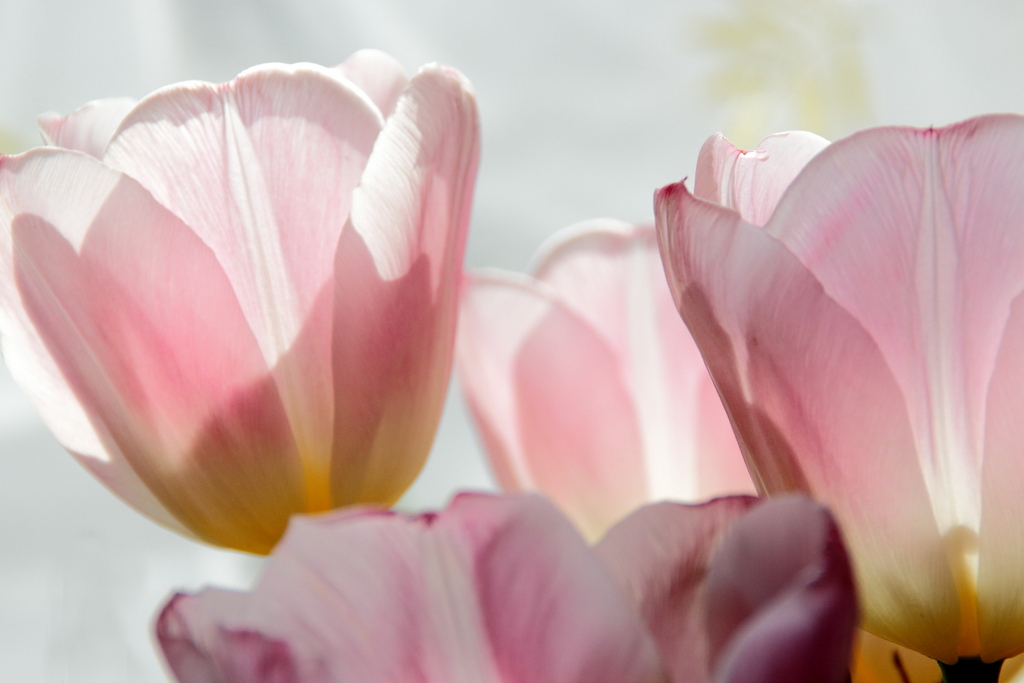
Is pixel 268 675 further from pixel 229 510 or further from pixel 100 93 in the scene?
pixel 100 93

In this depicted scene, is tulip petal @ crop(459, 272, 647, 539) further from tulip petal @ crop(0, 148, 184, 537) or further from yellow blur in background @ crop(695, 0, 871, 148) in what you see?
yellow blur in background @ crop(695, 0, 871, 148)

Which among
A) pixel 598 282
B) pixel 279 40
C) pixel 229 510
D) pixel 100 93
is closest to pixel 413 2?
pixel 279 40

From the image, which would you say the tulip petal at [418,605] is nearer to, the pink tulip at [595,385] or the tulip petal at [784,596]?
the tulip petal at [784,596]

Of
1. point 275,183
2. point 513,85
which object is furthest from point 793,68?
point 275,183

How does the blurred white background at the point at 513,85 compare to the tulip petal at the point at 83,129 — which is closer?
the tulip petal at the point at 83,129

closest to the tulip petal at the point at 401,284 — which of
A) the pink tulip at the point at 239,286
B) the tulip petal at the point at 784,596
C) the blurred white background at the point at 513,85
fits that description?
the pink tulip at the point at 239,286

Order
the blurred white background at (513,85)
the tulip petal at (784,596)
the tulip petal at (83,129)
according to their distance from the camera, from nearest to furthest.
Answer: the tulip petal at (784,596) → the tulip petal at (83,129) → the blurred white background at (513,85)
